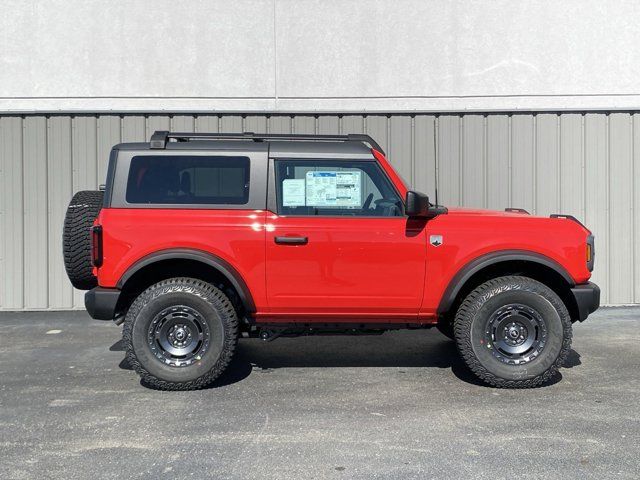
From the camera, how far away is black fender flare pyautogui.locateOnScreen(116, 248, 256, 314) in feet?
17.2

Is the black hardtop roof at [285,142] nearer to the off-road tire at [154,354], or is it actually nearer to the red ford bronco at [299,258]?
the red ford bronco at [299,258]

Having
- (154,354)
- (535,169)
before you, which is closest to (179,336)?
(154,354)

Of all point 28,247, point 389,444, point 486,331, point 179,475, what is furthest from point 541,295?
point 28,247

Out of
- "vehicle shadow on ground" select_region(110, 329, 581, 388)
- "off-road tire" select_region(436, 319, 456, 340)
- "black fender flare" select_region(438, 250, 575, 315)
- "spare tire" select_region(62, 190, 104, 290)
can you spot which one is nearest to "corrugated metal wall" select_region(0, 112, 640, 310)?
"vehicle shadow on ground" select_region(110, 329, 581, 388)

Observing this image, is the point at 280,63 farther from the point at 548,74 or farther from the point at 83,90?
the point at 548,74

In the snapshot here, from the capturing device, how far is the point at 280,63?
937 centimetres

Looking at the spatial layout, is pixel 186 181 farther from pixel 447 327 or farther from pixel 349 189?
pixel 447 327

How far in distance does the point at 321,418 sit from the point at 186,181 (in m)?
2.23

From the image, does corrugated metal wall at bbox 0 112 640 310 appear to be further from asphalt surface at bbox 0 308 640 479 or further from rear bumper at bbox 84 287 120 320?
rear bumper at bbox 84 287 120 320

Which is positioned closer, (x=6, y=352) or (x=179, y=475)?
(x=179, y=475)

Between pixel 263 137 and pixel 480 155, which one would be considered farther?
pixel 480 155

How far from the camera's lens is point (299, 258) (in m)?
5.32

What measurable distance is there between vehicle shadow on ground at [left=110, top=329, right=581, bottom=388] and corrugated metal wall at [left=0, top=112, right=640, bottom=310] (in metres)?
2.75

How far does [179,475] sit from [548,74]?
7.97 meters
